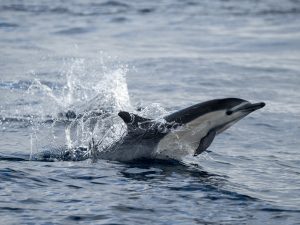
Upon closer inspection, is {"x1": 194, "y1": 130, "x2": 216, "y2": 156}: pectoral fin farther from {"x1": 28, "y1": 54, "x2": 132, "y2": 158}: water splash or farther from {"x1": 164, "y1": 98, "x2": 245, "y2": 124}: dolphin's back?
{"x1": 28, "y1": 54, "x2": 132, "y2": 158}: water splash

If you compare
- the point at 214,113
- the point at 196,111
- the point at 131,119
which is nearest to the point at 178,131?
the point at 196,111

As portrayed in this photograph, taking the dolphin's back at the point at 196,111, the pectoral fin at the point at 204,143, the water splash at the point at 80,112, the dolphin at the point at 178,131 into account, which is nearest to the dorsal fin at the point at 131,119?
the dolphin at the point at 178,131

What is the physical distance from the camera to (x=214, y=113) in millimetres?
11602

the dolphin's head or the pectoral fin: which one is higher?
the dolphin's head

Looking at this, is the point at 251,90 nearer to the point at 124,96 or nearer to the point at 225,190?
the point at 124,96

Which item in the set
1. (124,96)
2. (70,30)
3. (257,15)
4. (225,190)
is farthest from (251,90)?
(257,15)

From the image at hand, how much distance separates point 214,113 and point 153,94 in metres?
6.42

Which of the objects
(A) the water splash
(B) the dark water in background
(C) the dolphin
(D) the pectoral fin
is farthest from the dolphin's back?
(A) the water splash

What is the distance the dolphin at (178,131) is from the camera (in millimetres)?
11523

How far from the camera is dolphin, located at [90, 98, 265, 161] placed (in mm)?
11523

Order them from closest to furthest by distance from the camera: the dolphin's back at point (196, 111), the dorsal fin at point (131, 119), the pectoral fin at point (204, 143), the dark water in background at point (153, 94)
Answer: the dark water in background at point (153, 94) < the dorsal fin at point (131, 119) < the pectoral fin at point (204, 143) < the dolphin's back at point (196, 111)

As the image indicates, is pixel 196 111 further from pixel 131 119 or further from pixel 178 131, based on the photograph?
pixel 131 119

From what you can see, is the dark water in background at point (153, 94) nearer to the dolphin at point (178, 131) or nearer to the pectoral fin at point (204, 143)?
the dolphin at point (178, 131)

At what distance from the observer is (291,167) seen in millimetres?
12219
